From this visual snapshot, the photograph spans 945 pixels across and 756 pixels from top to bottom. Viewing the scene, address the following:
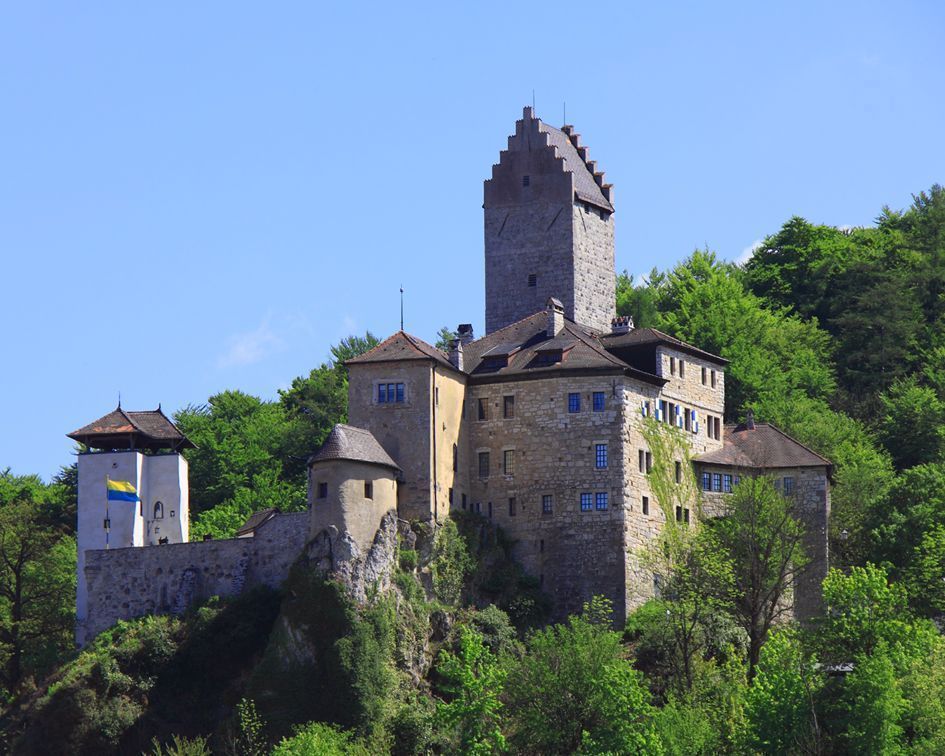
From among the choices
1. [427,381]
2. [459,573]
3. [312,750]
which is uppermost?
[427,381]

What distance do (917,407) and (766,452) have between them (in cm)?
1506

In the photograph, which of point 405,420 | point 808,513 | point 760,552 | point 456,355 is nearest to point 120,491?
point 405,420

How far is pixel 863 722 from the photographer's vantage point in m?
74.4

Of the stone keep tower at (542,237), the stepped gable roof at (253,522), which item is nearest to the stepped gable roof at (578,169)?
the stone keep tower at (542,237)

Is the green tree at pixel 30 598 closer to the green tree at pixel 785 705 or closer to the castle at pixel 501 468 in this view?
the castle at pixel 501 468

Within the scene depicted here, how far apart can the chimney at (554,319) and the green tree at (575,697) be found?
45.4ft

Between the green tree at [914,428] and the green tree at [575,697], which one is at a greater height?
the green tree at [914,428]

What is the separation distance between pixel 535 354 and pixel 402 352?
5.49 m

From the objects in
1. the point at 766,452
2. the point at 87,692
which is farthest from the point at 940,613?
the point at 87,692

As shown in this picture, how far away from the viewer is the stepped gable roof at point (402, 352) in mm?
86125

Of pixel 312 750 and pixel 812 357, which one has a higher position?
pixel 812 357

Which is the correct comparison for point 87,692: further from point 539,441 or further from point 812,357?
point 812,357

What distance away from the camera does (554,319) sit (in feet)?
297

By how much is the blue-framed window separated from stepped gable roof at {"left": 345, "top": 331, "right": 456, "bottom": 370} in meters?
0.97
